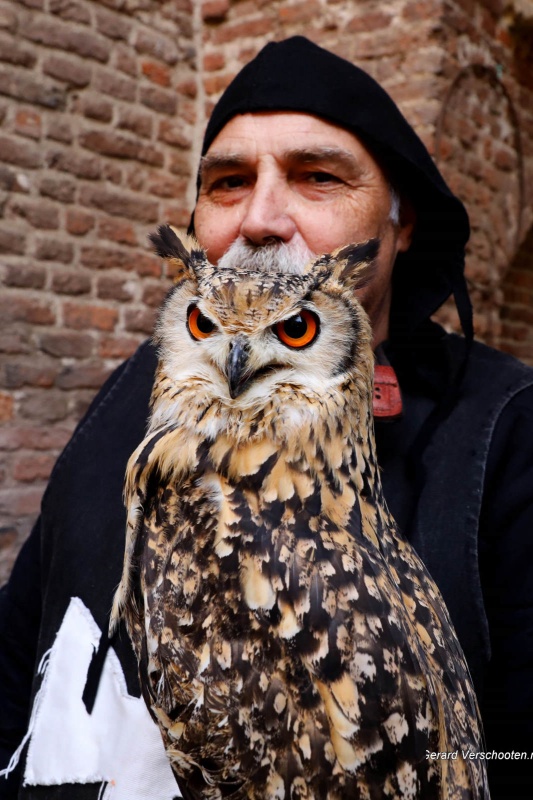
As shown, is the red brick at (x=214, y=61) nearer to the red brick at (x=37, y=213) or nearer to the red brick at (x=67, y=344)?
the red brick at (x=37, y=213)

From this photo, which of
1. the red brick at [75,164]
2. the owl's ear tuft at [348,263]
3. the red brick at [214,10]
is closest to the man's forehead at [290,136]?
the owl's ear tuft at [348,263]

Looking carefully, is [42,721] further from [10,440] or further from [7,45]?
[7,45]

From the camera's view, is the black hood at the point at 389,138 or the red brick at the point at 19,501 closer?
the black hood at the point at 389,138

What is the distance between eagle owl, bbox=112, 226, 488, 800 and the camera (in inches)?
33.9

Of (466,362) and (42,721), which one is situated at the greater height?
(466,362)

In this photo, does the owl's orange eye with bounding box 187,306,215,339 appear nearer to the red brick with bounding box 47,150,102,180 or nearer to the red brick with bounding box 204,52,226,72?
the red brick with bounding box 47,150,102,180

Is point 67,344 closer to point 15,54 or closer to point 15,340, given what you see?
point 15,340

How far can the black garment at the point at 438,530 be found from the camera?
121 centimetres

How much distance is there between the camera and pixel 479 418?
1.35 m

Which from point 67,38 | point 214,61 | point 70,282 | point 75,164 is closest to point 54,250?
point 70,282

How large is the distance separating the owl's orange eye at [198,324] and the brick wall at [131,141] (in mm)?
1854

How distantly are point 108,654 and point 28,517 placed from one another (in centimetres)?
170

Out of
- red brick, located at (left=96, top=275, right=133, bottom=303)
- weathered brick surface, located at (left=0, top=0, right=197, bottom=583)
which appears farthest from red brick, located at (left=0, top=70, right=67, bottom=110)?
red brick, located at (left=96, top=275, right=133, bottom=303)

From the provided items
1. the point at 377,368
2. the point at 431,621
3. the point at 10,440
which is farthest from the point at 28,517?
the point at 431,621
